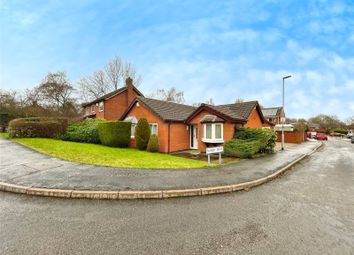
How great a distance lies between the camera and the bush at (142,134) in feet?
56.5

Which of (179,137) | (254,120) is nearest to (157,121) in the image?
(179,137)

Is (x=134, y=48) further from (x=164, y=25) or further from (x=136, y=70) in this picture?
(x=136, y=70)

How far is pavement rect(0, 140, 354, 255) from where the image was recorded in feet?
11.5

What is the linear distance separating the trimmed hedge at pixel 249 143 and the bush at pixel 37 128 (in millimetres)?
17104

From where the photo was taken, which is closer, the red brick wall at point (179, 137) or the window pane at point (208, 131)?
the window pane at point (208, 131)

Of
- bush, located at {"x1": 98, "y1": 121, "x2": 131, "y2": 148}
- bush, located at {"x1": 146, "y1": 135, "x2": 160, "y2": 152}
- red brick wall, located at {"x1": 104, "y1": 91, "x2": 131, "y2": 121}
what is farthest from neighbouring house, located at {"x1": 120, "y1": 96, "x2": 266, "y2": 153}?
red brick wall, located at {"x1": 104, "y1": 91, "x2": 131, "y2": 121}

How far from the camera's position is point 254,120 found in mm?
19609

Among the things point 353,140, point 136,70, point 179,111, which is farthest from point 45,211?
point 353,140

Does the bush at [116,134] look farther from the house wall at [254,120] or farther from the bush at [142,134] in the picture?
the house wall at [254,120]

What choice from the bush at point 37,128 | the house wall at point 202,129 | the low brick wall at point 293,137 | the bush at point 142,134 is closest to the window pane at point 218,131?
the house wall at point 202,129

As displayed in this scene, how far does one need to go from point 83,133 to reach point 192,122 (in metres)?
11.3

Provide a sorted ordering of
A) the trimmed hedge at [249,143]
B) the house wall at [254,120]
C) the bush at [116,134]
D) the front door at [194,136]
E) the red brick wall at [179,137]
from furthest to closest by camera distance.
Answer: the house wall at [254,120]
the front door at [194,136]
the bush at [116,134]
the red brick wall at [179,137]
the trimmed hedge at [249,143]

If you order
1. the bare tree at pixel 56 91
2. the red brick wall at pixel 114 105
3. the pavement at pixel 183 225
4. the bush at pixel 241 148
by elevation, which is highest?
the bare tree at pixel 56 91

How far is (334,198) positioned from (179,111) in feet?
50.2
